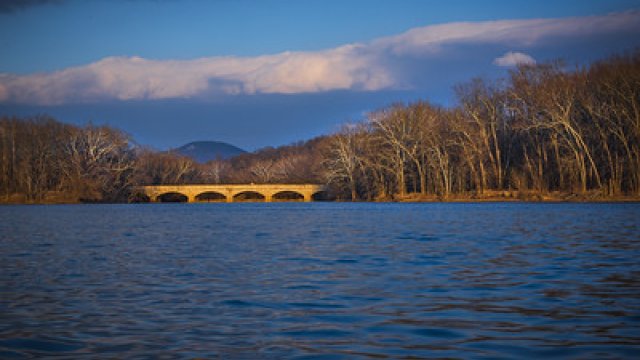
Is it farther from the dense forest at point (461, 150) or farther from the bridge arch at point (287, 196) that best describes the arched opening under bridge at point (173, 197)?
the bridge arch at point (287, 196)

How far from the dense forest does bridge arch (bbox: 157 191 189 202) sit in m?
4.00

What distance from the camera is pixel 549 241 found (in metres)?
24.6

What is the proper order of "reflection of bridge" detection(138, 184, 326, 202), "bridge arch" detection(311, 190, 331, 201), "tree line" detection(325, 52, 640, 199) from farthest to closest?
"reflection of bridge" detection(138, 184, 326, 202) < "bridge arch" detection(311, 190, 331, 201) < "tree line" detection(325, 52, 640, 199)

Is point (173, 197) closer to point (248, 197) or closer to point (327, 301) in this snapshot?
point (248, 197)

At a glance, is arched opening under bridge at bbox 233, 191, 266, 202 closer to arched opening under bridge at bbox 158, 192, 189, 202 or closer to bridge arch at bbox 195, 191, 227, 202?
bridge arch at bbox 195, 191, 227, 202

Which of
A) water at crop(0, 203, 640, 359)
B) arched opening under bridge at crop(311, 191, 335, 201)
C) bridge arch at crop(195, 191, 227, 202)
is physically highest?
bridge arch at crop(195, 191, 227, 202)

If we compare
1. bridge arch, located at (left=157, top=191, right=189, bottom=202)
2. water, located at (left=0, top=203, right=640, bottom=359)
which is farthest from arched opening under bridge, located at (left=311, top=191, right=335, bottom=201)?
water, located at (left=0, top=203, right=640, bottom=359)

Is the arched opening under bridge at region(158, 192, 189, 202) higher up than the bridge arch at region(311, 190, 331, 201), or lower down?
higher up

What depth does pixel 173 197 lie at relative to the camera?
124m

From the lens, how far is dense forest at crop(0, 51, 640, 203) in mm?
72312

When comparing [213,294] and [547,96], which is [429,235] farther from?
[547,96]

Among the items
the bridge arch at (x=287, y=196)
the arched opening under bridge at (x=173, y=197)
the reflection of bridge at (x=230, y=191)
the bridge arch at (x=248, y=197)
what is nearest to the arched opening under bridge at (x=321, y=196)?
the reflection of bridge at (x=230, y=191)

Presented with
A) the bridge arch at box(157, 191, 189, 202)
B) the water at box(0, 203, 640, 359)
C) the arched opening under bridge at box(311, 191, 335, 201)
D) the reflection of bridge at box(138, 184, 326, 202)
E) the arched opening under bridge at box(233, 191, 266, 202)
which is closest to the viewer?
the water at box(0, 203, 640, 359)

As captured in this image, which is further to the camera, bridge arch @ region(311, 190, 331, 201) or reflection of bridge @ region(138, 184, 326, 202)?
reflection of bridge @ region(138, 184, 326, 202)
